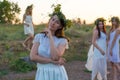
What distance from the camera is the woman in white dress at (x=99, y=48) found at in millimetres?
10414

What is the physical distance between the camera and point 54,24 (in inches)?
252

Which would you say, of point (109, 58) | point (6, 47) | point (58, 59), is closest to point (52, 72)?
point (58, 59)

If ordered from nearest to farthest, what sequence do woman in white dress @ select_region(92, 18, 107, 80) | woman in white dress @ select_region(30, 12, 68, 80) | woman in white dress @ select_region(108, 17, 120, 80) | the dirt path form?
woman in white dress @ select_region(30, 12, 68, 80)
woman in white dress @ select_region(92, 18, 107, 80)
woman in white dress @ select_region(108, 17, 120, 80)
the dirt path

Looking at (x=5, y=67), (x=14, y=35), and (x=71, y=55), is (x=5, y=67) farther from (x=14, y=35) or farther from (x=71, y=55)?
(x=14, y=35)

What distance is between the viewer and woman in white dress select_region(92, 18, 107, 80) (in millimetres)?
10414

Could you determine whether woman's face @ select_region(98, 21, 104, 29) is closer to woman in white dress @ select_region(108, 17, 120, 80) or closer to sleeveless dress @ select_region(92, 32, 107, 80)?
sleeveless dress @ select_region(92, 32, 107, 80)

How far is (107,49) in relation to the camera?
10.9m

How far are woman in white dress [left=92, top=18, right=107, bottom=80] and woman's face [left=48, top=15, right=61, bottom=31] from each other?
4034mm

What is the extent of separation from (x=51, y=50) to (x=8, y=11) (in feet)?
95.6

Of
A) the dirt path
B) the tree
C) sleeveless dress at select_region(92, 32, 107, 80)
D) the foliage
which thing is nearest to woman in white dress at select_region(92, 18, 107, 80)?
sleeveless dress at select_region(92, 32, 107, 80)

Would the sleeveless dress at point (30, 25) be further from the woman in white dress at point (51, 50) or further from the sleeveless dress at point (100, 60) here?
the woman in white dress at point (51, 50)

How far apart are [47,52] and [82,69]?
724 centimetres

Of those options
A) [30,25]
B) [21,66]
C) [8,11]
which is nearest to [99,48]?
[21,66]

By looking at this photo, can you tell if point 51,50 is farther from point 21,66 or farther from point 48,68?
point 21,66
